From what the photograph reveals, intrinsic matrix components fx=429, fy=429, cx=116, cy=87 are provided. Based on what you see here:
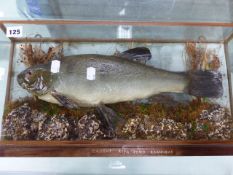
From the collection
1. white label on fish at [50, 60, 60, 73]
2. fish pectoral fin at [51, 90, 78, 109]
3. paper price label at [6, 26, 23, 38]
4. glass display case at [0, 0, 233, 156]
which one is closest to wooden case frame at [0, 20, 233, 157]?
glass display case at [0, 0, 233, 156]

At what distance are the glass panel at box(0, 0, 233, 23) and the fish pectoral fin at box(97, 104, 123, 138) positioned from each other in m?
0.33

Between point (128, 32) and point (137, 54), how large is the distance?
105mm

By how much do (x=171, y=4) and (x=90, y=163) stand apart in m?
0.57

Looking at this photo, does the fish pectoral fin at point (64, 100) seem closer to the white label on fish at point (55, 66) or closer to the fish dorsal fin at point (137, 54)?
the white label on fish at point (55, 66)

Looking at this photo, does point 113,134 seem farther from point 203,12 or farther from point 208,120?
point 203,12

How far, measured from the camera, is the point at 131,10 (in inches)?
54.7

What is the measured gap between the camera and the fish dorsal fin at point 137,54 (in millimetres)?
1274

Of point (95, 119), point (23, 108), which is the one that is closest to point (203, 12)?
point (95, 119)

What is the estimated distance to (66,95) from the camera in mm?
1215

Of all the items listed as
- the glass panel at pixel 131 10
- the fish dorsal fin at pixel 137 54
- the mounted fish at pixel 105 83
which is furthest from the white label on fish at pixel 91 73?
the glass panel at pixel 131 10

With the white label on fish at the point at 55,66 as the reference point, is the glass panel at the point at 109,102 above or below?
below

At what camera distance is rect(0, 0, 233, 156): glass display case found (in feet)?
3.92

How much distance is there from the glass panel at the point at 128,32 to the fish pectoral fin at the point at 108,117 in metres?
0.25

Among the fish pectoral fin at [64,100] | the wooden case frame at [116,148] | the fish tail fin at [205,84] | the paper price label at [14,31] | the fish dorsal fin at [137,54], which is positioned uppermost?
the paper price label at [14,31]
